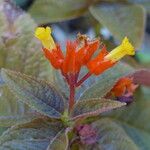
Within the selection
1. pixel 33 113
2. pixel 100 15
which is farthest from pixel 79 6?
pixel 33 113

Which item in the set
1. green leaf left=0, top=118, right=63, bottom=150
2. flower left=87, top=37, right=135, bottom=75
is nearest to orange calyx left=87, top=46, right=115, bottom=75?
flower left=87, top=37, right=135, bottom=75

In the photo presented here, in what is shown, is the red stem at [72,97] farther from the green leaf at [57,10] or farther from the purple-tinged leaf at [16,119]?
the green leaf at [57,10]

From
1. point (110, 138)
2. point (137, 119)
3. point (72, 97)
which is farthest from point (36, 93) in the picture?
point (137, 119)

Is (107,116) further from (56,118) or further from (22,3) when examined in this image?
(22,3)

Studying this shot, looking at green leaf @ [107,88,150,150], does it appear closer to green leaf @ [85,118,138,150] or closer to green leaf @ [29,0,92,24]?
green leaf @ [85,118,138,150]

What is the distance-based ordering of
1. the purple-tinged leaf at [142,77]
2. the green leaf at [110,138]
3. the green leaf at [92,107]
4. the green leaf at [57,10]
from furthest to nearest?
the green leaf at [57,10]
the purple-tinged leaf at [142,77]
the green leaf at [110,138]
the green leaf at [92,107]

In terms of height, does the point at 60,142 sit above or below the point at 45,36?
below

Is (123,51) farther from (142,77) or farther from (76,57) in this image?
(142,77)

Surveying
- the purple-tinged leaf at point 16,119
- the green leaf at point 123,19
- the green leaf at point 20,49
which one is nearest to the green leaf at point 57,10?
the green leaf at point 123,19
